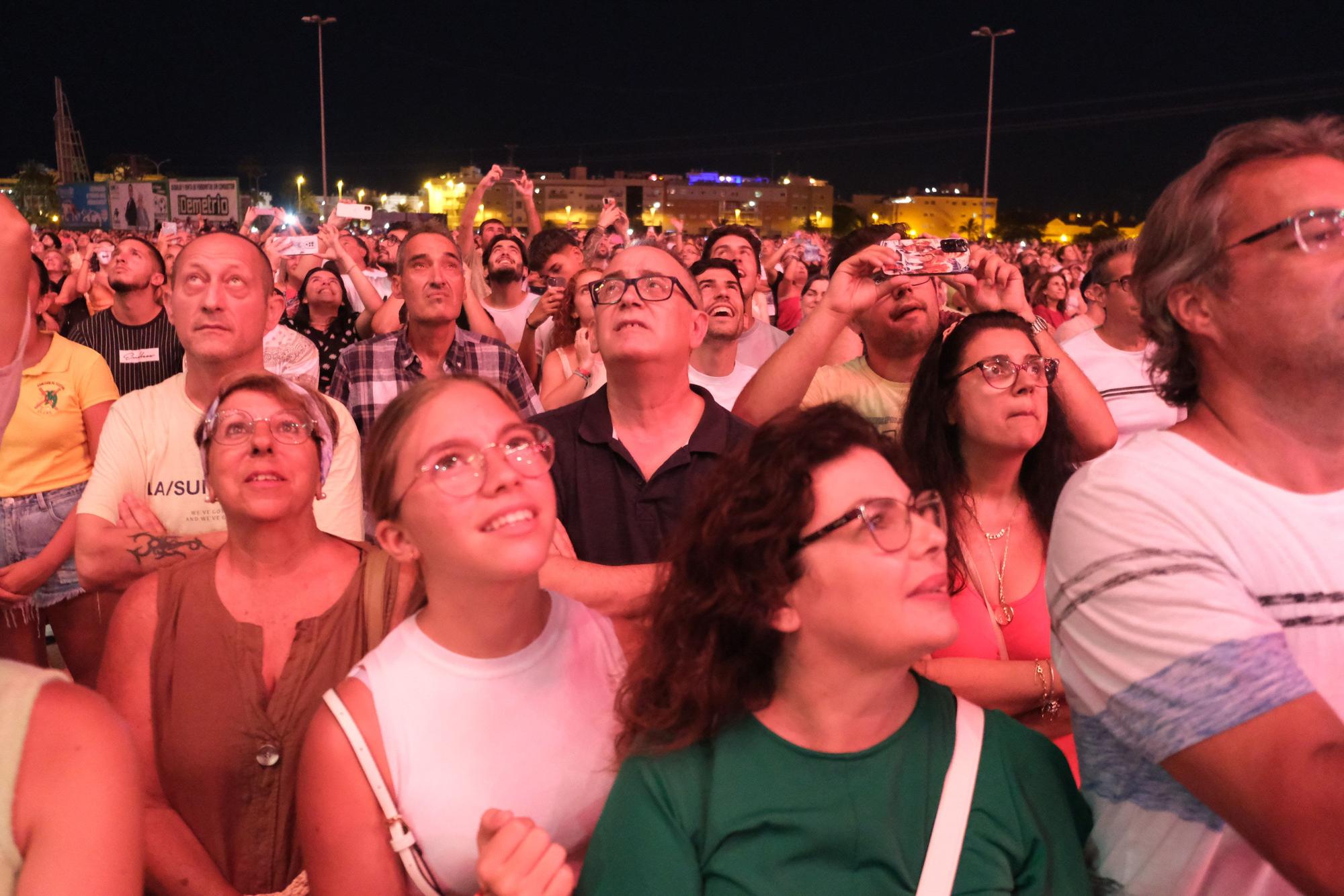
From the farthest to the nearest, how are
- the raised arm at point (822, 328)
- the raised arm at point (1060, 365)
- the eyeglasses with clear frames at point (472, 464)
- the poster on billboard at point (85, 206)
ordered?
1. the poster on billboard at point (85, 206)
2. the raised arm at point (822, 328)
3. the raised arm at point (1060, 365)
4. the eyeglasses with clear frames at point (472, 464)

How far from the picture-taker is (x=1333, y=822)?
1372 mm

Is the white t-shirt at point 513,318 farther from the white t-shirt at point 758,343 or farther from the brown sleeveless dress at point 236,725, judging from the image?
the brown sleeveless dress at point 236,725

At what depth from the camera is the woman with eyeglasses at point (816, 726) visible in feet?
5.47

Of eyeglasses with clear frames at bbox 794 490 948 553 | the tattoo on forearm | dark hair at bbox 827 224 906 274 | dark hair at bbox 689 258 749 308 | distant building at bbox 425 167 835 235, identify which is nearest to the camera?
eyeglasses with clear frames at bbox 794 490 948 553

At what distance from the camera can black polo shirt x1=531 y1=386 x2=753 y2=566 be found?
3.08 meters

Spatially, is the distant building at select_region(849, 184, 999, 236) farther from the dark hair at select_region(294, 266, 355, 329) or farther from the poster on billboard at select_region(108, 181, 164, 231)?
the dark hair at select_region(294, 266, 355, 329)

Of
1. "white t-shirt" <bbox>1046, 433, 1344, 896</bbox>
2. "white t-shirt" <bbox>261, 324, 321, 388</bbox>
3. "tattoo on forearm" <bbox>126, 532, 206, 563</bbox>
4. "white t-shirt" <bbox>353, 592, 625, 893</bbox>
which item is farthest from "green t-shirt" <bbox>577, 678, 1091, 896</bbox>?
"white t-shirt" <bbox>261, 324, 321, 388</bbox>

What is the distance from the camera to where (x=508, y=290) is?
24.2 feet

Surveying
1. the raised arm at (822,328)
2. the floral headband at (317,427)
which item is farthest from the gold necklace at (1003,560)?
the floral headband at (317,427)

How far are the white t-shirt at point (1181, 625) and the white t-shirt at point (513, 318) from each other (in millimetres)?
5577

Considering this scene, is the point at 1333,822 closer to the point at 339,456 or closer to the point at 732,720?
the point at 732,720

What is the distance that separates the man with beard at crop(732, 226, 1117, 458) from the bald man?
1.46m

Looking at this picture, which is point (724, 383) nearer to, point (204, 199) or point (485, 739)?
point (485, 739)

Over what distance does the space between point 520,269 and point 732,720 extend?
6108 millimetres
